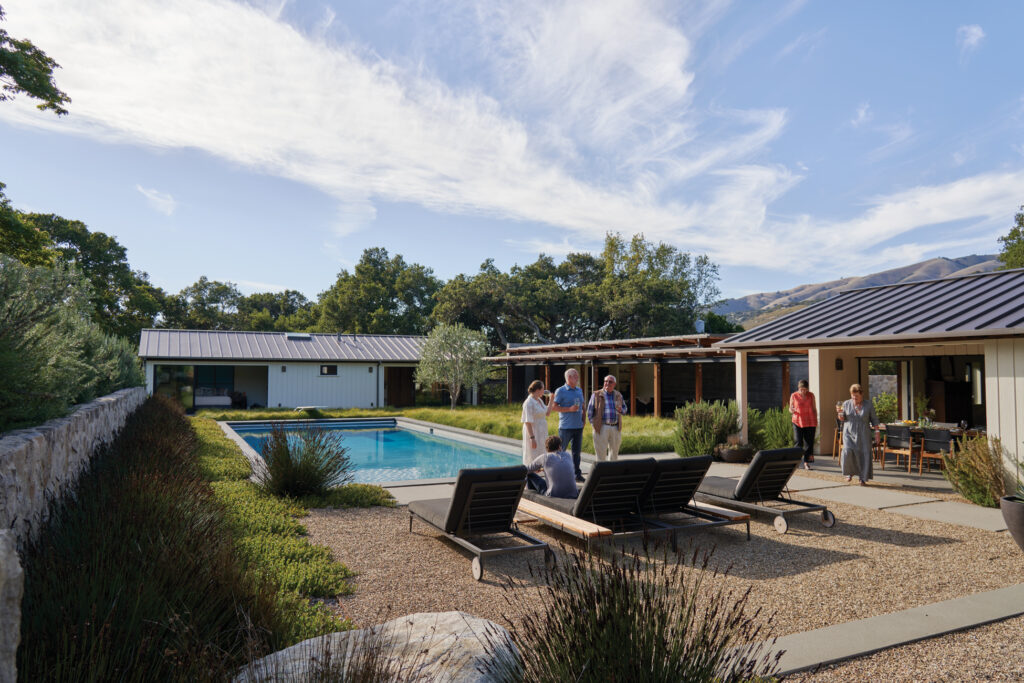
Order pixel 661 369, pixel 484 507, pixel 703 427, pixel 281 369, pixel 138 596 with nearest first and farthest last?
pixel 138 596 < pixel 484 507 < pixel 703 427 < pixel 661 369 < pixel 281 369

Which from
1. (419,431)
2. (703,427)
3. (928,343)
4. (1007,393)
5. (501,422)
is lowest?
(419,431)

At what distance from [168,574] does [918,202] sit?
25684 mm

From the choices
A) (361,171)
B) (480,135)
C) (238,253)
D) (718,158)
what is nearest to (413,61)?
(480,135)

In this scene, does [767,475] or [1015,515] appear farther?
[767,475]

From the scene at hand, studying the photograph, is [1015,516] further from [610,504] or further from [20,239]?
[20,239]

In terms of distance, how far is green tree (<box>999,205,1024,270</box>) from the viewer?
1251 inches

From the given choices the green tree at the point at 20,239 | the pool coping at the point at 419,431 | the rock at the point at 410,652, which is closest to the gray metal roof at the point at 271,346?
the pool coping at the point at 419,431

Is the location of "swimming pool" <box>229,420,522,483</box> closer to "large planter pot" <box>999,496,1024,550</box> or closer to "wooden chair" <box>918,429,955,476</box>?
"wooden chair" <box>918,429,955,476</box>

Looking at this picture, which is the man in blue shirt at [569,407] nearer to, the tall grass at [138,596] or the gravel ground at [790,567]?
the gravel ground at [790,567]

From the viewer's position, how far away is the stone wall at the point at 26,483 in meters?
1.72

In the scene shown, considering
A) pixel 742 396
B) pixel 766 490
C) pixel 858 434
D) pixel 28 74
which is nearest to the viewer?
pixel 766 490

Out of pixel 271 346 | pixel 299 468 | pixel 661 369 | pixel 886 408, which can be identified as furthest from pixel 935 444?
pixel 271 346

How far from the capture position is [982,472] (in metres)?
7.68

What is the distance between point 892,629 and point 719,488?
3.60 m
